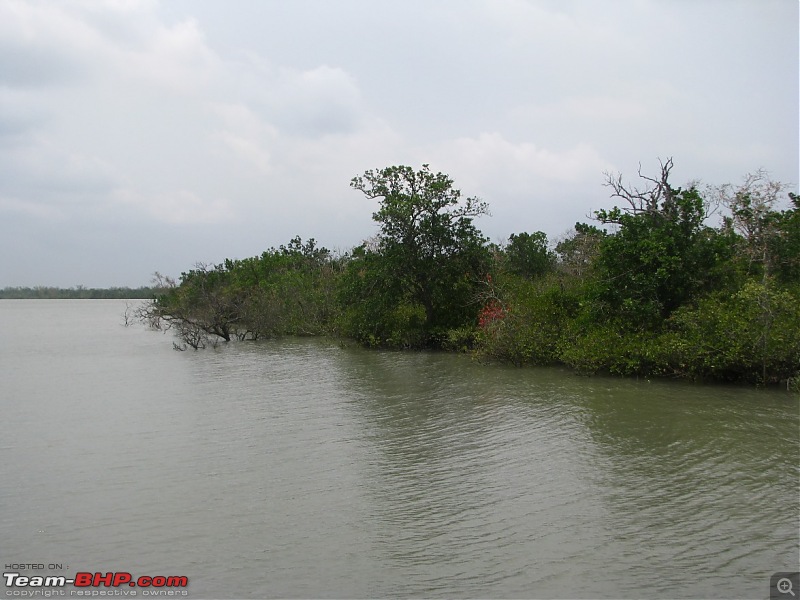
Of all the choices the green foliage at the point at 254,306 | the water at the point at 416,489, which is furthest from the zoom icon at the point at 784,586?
the green foliage at the point at 254,306

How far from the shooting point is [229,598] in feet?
17.4

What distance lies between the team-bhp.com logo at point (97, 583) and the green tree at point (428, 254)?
19431 millimetres

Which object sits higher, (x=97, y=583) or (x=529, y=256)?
(x=529, y=256)

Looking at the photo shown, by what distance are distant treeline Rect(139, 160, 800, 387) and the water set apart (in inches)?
44.7

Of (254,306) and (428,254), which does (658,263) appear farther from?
(254,306)

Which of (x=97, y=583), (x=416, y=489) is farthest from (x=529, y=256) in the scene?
(x=97, y=583)


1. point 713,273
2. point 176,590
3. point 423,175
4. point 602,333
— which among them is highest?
point 423,175

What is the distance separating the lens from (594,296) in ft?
57.6

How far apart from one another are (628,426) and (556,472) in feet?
10.7

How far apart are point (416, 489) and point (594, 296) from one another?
11063 mm

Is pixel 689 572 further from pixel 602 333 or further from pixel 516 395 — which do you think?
pixel 602 333

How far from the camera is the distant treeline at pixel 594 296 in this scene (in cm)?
1488

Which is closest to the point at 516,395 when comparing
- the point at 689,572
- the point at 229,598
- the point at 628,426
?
the point at 628,426

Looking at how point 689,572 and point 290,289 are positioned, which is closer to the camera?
point 689,572
